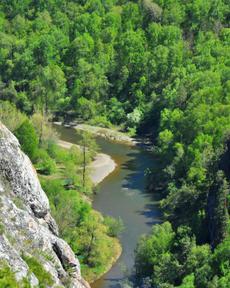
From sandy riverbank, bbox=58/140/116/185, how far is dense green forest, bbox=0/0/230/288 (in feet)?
25.7

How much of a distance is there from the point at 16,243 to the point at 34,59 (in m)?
127

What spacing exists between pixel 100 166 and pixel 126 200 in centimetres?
1504

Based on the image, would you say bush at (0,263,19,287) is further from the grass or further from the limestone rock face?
the grass

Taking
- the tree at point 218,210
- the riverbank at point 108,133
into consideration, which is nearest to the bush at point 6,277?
the tree at point 218,210

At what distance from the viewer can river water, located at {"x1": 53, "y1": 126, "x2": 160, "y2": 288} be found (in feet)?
265

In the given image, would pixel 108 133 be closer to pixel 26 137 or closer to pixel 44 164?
pixel 44 164

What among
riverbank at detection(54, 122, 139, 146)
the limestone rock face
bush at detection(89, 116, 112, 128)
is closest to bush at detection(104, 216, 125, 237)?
the limestone rock face

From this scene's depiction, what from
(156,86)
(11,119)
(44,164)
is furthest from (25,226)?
(156,86)

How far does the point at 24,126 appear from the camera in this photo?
10325cm

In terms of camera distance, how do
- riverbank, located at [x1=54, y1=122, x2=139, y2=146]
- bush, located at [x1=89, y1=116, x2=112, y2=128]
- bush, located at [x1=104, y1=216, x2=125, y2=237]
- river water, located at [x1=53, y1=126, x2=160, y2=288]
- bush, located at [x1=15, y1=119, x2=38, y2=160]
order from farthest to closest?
bush, located at [x1=89, y1=116, x2=112, y2=128] → riverbank, located at [x1=54, y1=122, x2=139, y2=146] → bush, located at [x1=15, y1=119, x2=38, y2=160] → bush, located at [x1=104, y1=216, x2=125, y2=237] → river water, located at [x1=53, y1=126, x2=160, y2=288]

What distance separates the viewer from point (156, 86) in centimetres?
15412

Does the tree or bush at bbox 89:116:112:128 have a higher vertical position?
the tree

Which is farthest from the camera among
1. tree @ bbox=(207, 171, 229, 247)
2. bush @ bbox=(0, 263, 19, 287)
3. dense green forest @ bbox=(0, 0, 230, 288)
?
dense green forest @ bbox=(0, 0, 230, 288)

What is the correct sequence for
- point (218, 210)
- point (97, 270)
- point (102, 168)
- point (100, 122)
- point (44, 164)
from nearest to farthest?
point (97, 270), point (218, 210), point (44, 164), point (102, 168), point (100, 122)
